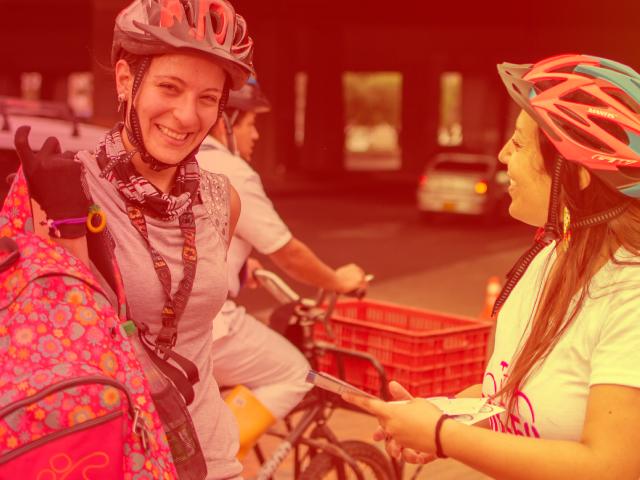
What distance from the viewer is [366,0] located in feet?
111

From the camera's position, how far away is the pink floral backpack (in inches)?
72.7

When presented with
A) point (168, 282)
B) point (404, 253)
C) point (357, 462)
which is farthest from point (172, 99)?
point (404, 253)

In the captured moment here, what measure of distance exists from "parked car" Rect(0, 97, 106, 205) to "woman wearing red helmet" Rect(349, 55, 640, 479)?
2129 millimetres

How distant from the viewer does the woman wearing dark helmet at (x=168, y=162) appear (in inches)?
96.0

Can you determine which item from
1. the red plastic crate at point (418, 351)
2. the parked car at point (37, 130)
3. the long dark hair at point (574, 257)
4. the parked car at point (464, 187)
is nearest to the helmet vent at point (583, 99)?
the long dark hair at point (574, 257)

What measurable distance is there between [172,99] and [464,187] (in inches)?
837

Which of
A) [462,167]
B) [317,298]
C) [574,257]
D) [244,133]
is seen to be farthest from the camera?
[462,167]

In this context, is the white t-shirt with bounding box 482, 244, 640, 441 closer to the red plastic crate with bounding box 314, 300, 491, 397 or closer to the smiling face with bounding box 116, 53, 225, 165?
the smiling face with bounding box 116, 53, 225, 165

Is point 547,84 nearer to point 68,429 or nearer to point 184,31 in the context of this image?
point 184,31

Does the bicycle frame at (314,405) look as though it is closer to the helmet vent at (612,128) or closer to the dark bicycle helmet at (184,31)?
the dark bicycle helmet at (184,31)

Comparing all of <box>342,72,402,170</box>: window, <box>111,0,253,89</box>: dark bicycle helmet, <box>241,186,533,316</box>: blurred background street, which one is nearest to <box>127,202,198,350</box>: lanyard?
<box>111,0,253,89</box>: dark bicycle helmet

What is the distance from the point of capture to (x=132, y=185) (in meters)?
2.45

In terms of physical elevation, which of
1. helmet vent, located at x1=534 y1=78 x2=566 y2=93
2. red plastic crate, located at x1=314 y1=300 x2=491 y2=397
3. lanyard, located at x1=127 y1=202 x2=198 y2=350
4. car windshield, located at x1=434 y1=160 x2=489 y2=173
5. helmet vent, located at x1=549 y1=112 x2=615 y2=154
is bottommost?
car windshield, located at x1=434 y1=160 x2=489 y2=173

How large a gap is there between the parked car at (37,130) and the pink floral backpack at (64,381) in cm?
207
